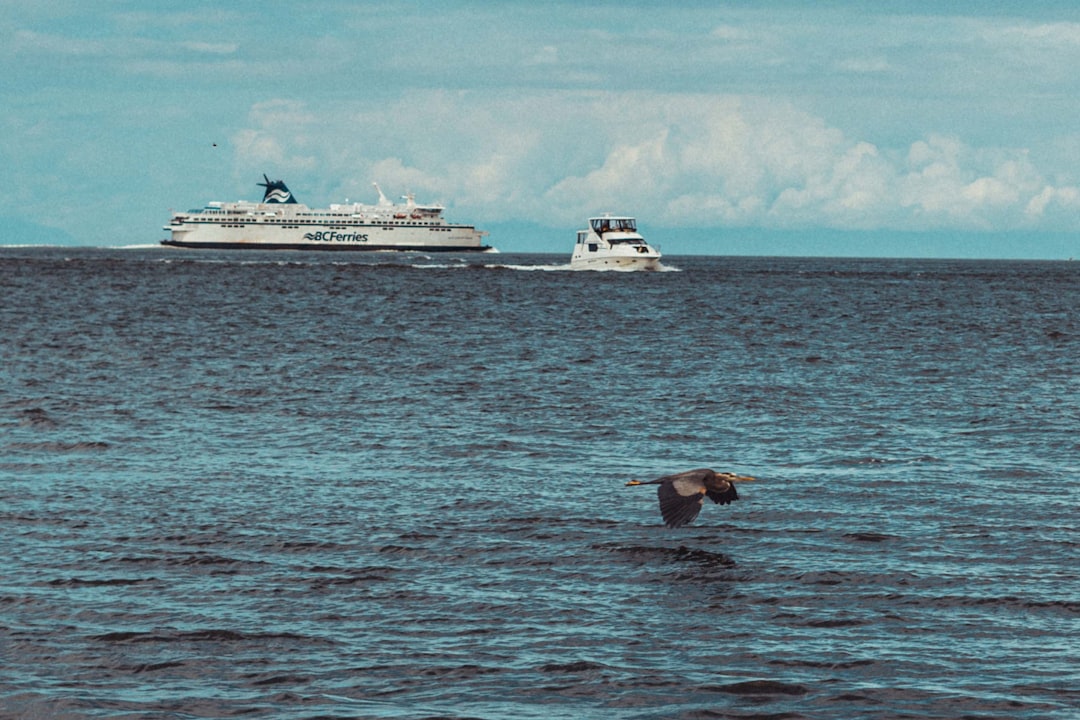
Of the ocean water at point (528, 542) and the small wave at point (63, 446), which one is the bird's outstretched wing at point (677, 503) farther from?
the small wave at point (63, 446)

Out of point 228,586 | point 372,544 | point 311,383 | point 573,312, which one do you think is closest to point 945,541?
point 372,544

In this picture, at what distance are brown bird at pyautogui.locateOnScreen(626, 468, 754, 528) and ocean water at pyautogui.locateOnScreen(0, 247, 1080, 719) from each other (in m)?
0.45

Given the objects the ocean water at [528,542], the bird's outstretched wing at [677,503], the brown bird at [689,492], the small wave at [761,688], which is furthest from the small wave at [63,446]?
the small wave at [761,688]

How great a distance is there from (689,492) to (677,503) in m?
0.30

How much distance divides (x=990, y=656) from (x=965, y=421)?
49.2 feet

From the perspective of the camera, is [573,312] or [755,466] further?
[573,312]

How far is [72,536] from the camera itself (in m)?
15.3

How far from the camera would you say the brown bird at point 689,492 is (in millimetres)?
14945

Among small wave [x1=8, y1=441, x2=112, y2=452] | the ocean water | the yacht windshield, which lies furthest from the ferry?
small wave [x1=8, y1=441, x2=112, y2=452]

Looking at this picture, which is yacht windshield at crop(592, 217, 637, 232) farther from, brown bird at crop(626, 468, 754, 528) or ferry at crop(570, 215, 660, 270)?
brown bird at crop(626, 468, 754, 528)

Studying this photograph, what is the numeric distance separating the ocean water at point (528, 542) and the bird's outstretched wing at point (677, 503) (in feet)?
1.36

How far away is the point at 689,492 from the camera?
15.4 metres

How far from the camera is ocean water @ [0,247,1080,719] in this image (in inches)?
420

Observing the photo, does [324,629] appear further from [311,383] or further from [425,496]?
[311,383]
